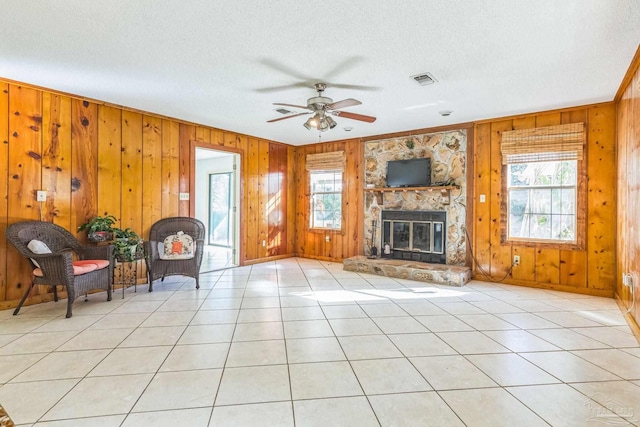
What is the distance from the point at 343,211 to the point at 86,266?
420cm

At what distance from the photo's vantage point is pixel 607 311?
347 cm

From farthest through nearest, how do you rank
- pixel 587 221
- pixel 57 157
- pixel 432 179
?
1. pixel 432 179
2. pixel 587 221
3. pixel 57 157

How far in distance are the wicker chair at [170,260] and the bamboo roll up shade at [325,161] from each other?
2748 millimetres

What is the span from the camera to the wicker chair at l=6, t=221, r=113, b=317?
3.20 metres

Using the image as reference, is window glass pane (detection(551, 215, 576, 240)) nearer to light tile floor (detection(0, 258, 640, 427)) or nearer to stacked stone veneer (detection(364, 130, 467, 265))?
light tile floor (detection(0, 258, 640, 427))

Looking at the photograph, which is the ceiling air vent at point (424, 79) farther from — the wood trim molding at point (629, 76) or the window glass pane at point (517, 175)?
the window glass pane at point (517, 175)

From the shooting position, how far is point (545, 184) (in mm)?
4500

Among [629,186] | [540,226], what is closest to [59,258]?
[629,186]

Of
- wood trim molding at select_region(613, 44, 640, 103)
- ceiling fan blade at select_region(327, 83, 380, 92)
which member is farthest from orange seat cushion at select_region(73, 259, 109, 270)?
wood trim molding at select_region(613, 44, 640, 103)

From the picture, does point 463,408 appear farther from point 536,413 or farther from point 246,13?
point 246,13

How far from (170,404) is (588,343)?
10.2 ft

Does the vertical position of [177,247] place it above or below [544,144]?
below

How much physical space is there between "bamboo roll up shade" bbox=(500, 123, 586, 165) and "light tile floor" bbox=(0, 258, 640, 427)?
1.87 metres

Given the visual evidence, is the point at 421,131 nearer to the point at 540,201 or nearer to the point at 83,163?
the point at 540,201
